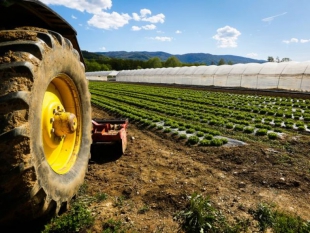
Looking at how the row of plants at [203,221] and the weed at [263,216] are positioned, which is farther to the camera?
the weed at [263,216]

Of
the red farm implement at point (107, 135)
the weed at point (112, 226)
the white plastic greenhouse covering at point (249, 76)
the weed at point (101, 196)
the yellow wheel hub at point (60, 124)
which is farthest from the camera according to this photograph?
the white plastic greenhouse covering at point (249, 76)

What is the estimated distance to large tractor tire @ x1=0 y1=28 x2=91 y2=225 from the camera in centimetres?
197

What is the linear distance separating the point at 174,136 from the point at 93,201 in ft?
17.1

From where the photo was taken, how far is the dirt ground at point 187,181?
141 inches

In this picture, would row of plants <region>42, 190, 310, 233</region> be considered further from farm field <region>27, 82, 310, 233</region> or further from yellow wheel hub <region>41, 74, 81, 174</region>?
yellow wheel hub <region>41, 74, 81, 174</region>

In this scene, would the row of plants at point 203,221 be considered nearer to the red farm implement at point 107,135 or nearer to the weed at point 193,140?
the red farm implement at point 107,135

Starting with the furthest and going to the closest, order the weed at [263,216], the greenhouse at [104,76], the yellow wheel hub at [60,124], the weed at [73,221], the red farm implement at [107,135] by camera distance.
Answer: the greenhouse at [104,76] < the red farm implement at [107,135] < the weed at [263,216] < the weed at [73,221] < the yellow wheel hub at [60,124]

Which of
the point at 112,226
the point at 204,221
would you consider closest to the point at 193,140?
the point at 204,221

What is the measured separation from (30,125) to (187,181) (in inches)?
126

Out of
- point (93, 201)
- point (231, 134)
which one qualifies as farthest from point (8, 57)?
point (231, 134)

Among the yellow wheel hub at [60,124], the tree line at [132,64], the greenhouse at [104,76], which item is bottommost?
the greenhouse at [104,76]

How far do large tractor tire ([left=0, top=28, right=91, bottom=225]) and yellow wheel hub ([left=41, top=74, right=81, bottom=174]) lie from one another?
0.04 feet

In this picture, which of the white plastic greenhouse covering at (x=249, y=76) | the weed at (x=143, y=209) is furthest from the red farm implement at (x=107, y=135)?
the white plastic greenhouse covering at (x=249, y=76)

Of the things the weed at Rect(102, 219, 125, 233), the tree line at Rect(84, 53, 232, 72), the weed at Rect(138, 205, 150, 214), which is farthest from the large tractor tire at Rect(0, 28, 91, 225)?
the tree line at Rect(84, 53, 232, 72)
